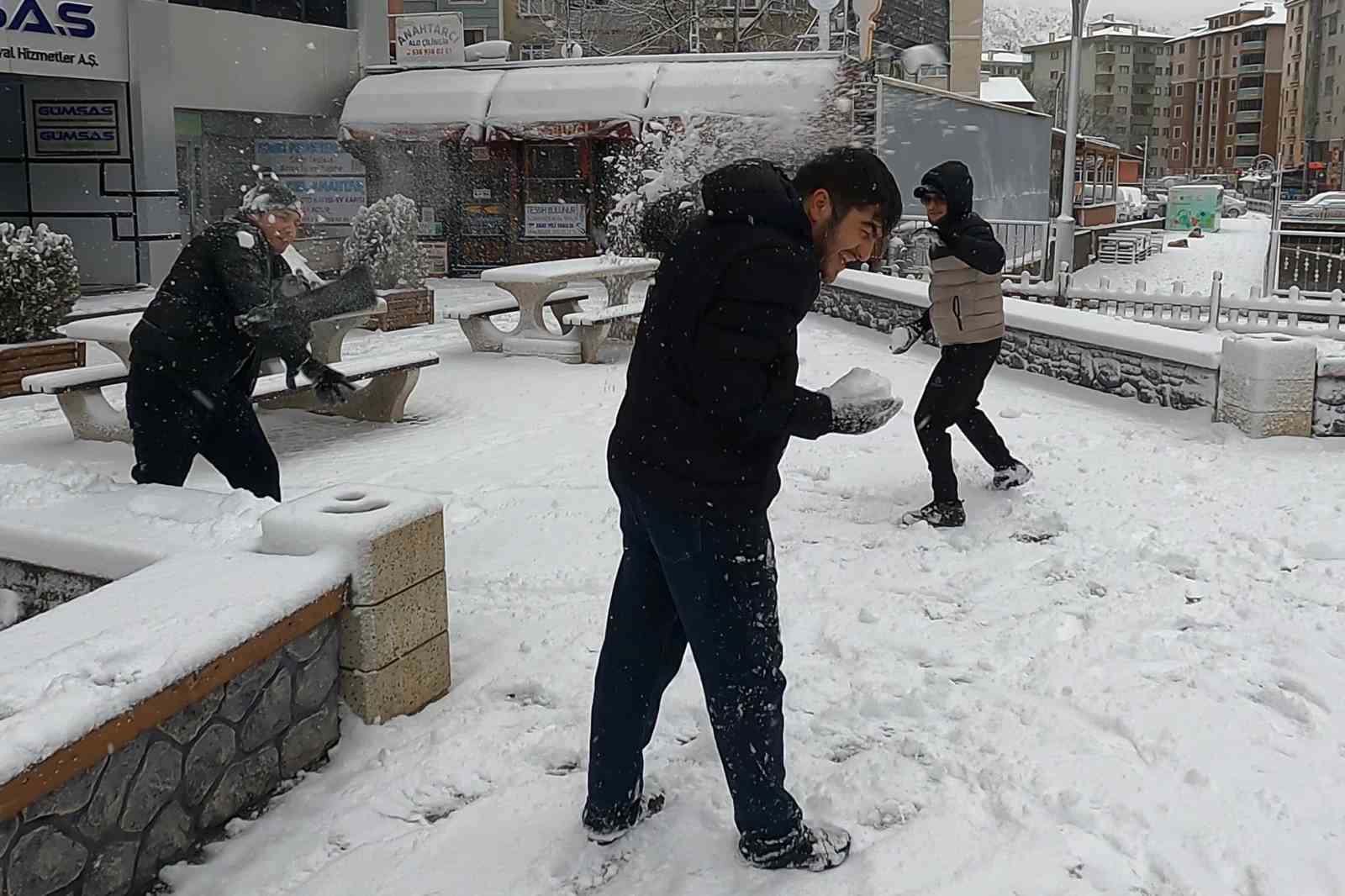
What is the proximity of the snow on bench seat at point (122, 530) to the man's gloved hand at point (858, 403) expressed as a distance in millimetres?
1837

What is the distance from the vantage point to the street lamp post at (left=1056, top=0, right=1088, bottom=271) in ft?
64.4

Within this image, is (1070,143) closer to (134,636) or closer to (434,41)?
(434,41)

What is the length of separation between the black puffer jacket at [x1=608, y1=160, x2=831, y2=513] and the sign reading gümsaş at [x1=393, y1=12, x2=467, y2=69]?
20095 mm

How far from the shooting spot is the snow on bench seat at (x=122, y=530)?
3521 millimetres

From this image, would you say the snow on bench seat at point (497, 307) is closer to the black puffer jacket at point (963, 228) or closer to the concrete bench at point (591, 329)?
the concrete bench at point (591, 329)

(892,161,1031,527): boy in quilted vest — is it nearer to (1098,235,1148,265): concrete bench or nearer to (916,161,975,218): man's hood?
(916,161,975,218): man's hood

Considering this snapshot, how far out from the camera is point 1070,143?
2164 centimetres

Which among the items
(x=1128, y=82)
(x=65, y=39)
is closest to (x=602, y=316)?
(x=65, y=39)

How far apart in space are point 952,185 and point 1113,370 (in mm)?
3523

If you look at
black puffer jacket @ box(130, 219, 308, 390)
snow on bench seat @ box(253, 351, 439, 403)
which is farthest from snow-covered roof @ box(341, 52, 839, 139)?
black puffer jacket @ box(130, 219, 308, 390)

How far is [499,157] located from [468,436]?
48.3ft

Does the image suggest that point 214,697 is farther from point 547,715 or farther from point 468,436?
point 468,436

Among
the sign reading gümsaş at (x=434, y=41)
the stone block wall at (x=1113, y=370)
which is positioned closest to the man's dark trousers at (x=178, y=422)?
the stone block wall at (x=1113, y=370)

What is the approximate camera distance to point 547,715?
3.68 m
